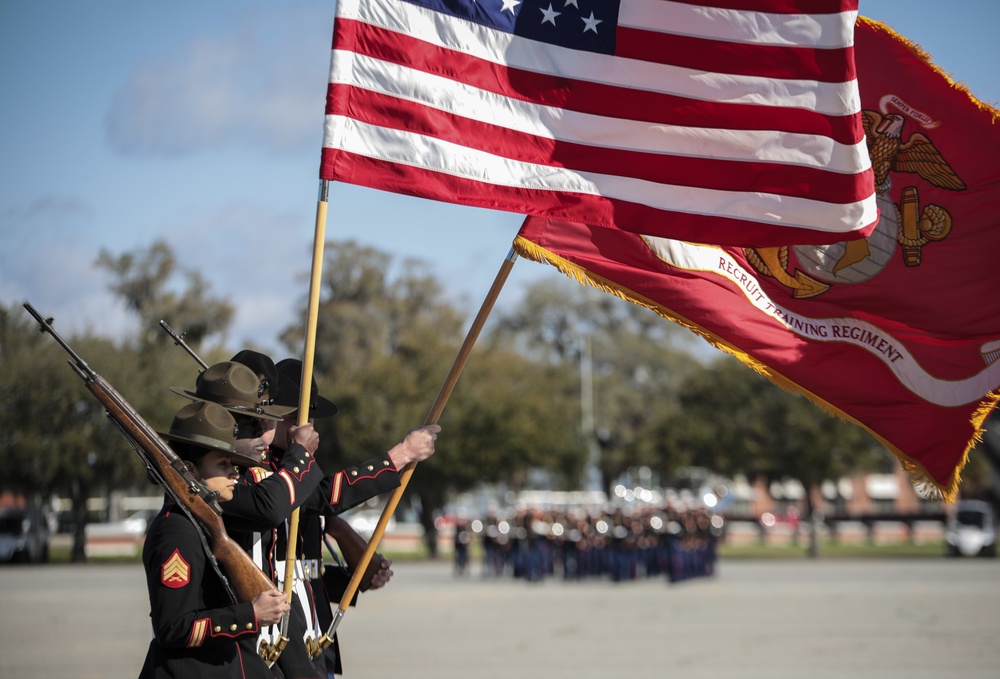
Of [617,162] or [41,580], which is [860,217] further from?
[41,580]

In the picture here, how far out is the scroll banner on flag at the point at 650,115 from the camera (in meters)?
5.44

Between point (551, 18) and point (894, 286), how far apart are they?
7.86 feet

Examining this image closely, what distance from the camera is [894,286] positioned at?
6504 millimetres

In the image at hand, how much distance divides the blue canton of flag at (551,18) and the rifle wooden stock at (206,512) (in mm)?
2292

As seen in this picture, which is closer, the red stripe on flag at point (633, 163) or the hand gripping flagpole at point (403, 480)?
the hand gripping flagpole at point (403, 480)

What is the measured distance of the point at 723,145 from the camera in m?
5.73

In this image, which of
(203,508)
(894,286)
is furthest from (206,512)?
(894,286)

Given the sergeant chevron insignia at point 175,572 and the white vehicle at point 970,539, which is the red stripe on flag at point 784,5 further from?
the white vehicle at point 970,539

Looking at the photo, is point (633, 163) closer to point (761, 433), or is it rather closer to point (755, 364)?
point (755, 364)

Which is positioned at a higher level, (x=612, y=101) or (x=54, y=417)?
(x=612, y=101)

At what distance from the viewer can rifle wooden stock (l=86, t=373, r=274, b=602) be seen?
4.36m

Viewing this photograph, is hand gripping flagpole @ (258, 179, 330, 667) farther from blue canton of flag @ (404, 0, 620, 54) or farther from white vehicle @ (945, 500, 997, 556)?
white vehicle @ (945, 500, 997, 556)

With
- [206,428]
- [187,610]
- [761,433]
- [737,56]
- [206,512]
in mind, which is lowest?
[187,610]

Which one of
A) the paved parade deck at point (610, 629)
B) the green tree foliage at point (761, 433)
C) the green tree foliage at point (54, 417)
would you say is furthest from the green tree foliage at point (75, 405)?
the green tree foliage at point (761, 433)
